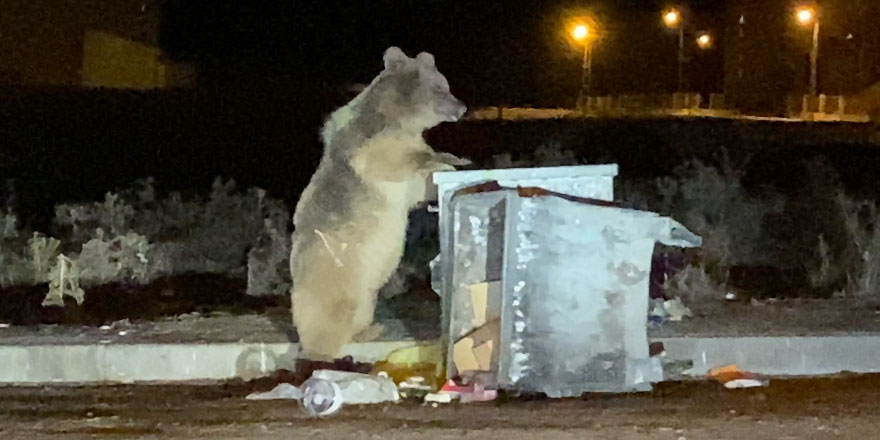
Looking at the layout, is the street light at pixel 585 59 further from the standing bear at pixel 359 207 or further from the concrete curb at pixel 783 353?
the concrete curb at pixel 783 353

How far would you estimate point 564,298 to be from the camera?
6.44 meters

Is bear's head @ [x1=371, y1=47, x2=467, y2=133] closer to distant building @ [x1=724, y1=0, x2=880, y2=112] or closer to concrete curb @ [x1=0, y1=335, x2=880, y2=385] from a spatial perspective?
concrete curb @ [x1=0, y1=335, x2=880, y2=385]

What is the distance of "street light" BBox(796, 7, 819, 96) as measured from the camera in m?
33.8

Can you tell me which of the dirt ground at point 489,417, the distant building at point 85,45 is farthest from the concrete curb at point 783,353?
the distant building at point 85,45

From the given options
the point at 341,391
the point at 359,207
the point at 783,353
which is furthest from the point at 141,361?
the point at 783,353

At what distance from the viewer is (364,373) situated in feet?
22.9

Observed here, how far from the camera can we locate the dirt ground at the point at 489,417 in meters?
5.73

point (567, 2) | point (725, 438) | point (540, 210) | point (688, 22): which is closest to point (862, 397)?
point (725, 438)

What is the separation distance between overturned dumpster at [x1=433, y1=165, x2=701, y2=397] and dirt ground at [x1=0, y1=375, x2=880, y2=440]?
0.56 ft

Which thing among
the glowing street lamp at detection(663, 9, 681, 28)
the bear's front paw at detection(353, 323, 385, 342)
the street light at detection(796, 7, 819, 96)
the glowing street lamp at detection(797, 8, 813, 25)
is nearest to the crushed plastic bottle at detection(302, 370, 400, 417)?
the bear's front paw at detection(353, 323, 385, 342)

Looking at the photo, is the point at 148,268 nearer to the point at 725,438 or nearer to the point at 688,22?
the point at 725,438

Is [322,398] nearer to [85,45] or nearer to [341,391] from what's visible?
[341,391]

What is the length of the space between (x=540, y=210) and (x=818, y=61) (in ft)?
105

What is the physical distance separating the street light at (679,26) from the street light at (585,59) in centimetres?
630
